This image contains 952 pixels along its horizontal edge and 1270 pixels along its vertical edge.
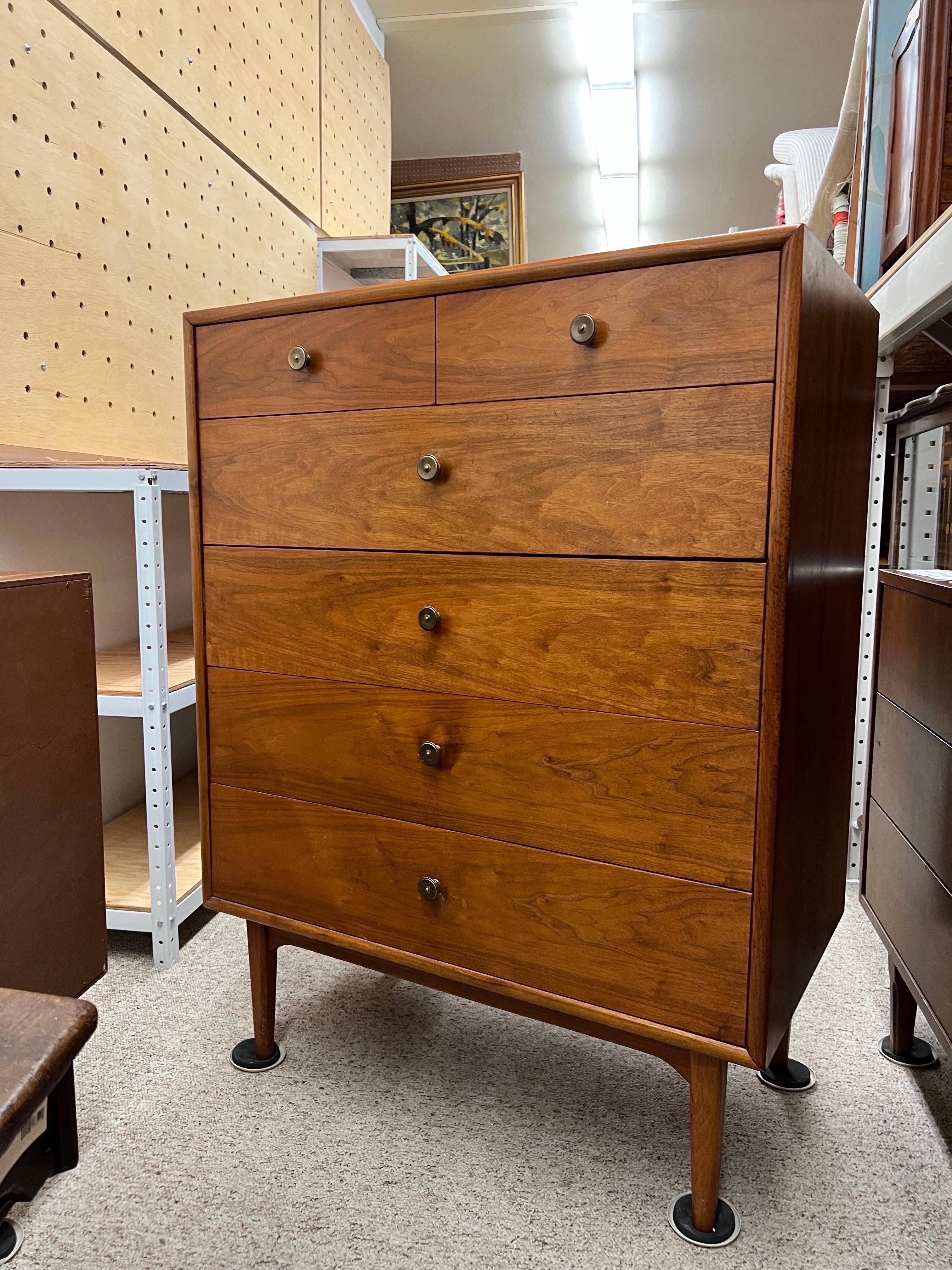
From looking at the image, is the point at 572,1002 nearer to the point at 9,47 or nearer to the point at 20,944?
the point at 20,944

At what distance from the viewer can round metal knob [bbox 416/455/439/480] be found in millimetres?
955

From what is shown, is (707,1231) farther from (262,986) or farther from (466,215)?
(466,215)

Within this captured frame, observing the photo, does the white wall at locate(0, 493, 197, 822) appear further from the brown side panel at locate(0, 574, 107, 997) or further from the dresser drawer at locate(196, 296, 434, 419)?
the dresser drawer at locate(196, 296, 434, 419)

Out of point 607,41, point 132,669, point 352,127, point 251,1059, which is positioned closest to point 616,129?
point 607,41

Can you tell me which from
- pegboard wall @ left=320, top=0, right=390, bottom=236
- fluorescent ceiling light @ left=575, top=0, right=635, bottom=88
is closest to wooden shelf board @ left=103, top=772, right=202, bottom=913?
pegboard wall @ left=320, top=0, right=390, bottom=236

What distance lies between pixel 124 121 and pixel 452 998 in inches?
70.0

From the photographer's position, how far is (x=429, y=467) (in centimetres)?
96

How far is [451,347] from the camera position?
94cm

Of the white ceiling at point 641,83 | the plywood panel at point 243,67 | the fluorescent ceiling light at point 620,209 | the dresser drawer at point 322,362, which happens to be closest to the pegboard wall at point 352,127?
the plywood panel at point 243,67

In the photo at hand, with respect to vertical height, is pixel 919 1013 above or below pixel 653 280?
below

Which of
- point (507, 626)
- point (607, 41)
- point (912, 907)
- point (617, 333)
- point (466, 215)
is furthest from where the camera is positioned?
point (466, 215)

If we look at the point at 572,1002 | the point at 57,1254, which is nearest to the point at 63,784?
the point at 57,1254

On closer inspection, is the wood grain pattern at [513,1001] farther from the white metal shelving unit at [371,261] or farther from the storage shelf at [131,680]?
the white metal shelving unit at [371,261]

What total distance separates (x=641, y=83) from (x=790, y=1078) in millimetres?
3978
